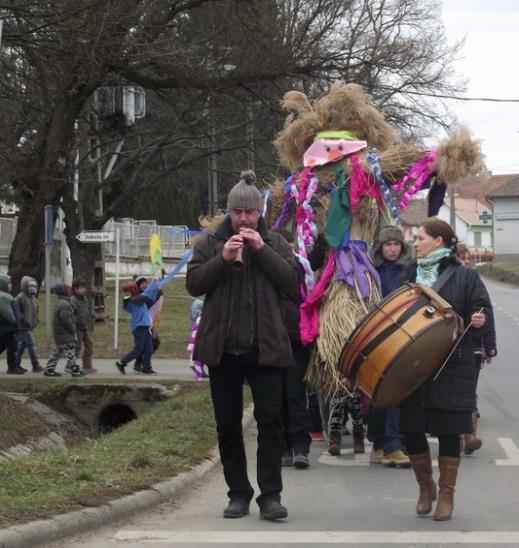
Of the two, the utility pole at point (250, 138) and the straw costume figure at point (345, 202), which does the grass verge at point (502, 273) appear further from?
the straw costume figure at point (345, 202)

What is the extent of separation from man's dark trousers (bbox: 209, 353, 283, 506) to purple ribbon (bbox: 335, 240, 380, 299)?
2682mm

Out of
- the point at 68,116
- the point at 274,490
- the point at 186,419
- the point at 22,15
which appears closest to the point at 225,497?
the point at 274,490

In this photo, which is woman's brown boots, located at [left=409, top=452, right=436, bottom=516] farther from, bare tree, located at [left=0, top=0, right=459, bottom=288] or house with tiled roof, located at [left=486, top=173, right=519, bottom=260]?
house with tiled roof, located at [left=486, top=173, right=519, bottom=260]

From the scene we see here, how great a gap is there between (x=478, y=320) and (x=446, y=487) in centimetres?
96

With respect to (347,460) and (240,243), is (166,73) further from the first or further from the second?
(240,243)

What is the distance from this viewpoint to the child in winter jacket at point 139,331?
16578mm

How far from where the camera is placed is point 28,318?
686 inches

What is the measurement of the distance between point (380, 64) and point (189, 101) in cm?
372

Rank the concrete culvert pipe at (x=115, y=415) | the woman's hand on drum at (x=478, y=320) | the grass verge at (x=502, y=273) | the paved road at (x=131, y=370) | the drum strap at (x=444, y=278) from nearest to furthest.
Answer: the woman's hand on drum at (x=478, y=320) < the drum strap at (x=444, y=278) < the concrete culvert pipe at (x=115, y=415) < the paved road at (x=131, y=370) < the grass verge at (x=502, y=273)

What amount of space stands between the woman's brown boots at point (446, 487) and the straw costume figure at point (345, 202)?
242 centimetres

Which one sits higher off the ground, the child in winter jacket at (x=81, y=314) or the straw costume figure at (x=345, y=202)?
the straw costume figure at (x=345, y=202)

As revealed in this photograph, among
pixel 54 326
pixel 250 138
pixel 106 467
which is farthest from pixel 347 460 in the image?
pixel 250 138

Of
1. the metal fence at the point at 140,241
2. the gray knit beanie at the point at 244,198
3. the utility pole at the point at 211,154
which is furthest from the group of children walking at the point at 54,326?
the metal fence at the point at 140,241

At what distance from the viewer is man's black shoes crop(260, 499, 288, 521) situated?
266 inches
